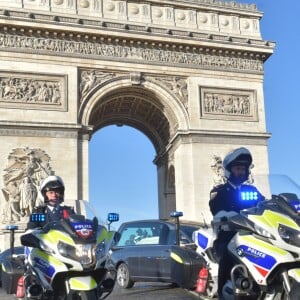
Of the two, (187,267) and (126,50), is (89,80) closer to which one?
(126,50)

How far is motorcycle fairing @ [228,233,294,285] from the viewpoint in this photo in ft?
11.9

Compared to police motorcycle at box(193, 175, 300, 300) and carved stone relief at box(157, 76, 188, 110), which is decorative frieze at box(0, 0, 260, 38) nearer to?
carved stone relief at box(157, 76, 188, 110)

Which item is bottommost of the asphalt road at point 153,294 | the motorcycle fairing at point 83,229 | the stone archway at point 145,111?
the asphalt road at point 153,294

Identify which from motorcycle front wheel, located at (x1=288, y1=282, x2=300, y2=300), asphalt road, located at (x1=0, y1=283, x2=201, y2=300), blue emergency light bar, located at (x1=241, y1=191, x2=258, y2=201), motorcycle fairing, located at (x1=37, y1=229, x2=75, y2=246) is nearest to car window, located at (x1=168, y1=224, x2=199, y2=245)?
asphalt road, located at (x1=0, y1=283, x2=201, y2=300)

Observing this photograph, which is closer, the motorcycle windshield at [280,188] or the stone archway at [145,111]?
the motorcycle windshield at [280,188]

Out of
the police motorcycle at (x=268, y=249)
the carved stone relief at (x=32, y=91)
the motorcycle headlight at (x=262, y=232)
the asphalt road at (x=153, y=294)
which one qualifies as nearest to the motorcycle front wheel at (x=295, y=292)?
the police motorcycle at (x=268, y=249)

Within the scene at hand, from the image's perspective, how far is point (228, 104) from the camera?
74.7 ft

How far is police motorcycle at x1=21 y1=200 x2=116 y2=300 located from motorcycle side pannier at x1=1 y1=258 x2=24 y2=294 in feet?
9.78

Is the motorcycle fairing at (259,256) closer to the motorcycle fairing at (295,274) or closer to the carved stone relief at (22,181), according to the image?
the motorcycle fairing at (295,274)

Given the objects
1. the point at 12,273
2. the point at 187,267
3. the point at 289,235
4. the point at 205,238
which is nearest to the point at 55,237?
the point at 205,238

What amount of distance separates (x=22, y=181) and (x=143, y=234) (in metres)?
10.5

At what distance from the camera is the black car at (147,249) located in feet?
27.9

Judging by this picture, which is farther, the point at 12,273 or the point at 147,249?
the point at 147,249

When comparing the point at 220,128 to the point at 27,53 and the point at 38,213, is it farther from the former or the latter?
the point at 38,213
